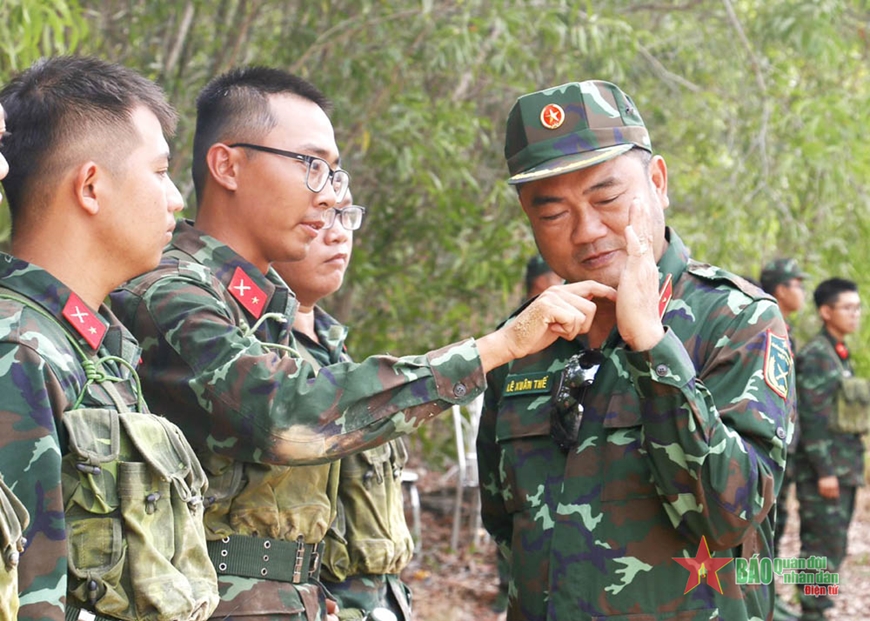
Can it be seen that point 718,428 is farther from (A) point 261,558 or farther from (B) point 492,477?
(A) point 261,558

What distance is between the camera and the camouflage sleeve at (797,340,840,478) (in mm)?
8047

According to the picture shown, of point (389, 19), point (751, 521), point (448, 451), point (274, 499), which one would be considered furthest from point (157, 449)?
point (448, 451)

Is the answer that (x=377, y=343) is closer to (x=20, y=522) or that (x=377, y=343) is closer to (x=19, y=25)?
(x=19, y=25)

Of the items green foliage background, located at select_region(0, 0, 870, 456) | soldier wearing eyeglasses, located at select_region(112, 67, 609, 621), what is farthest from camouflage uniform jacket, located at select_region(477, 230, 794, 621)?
green foliage background, located at select_region(0, 0, 870, 456)

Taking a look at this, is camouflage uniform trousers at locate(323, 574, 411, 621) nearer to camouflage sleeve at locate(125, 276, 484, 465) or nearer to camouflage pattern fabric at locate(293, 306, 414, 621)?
camouflage pattern fabric at locate(293, 306, 414, 621)

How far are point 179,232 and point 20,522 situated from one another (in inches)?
43.6

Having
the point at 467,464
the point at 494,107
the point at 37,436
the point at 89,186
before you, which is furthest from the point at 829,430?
the point at 37,436

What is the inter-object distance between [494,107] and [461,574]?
3443 millimetres

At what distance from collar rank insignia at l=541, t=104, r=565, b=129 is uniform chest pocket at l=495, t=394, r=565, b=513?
0.66 meters

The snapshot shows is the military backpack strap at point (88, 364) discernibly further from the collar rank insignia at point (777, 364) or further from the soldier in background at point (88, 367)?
the collar rank insignia at point (777, 364)

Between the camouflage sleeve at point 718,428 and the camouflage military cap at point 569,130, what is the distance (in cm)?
52

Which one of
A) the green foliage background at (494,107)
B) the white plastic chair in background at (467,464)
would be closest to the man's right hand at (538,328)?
the green foliage background at (494,107)

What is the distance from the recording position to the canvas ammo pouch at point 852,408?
8.05 metres

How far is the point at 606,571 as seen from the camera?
2445mm
